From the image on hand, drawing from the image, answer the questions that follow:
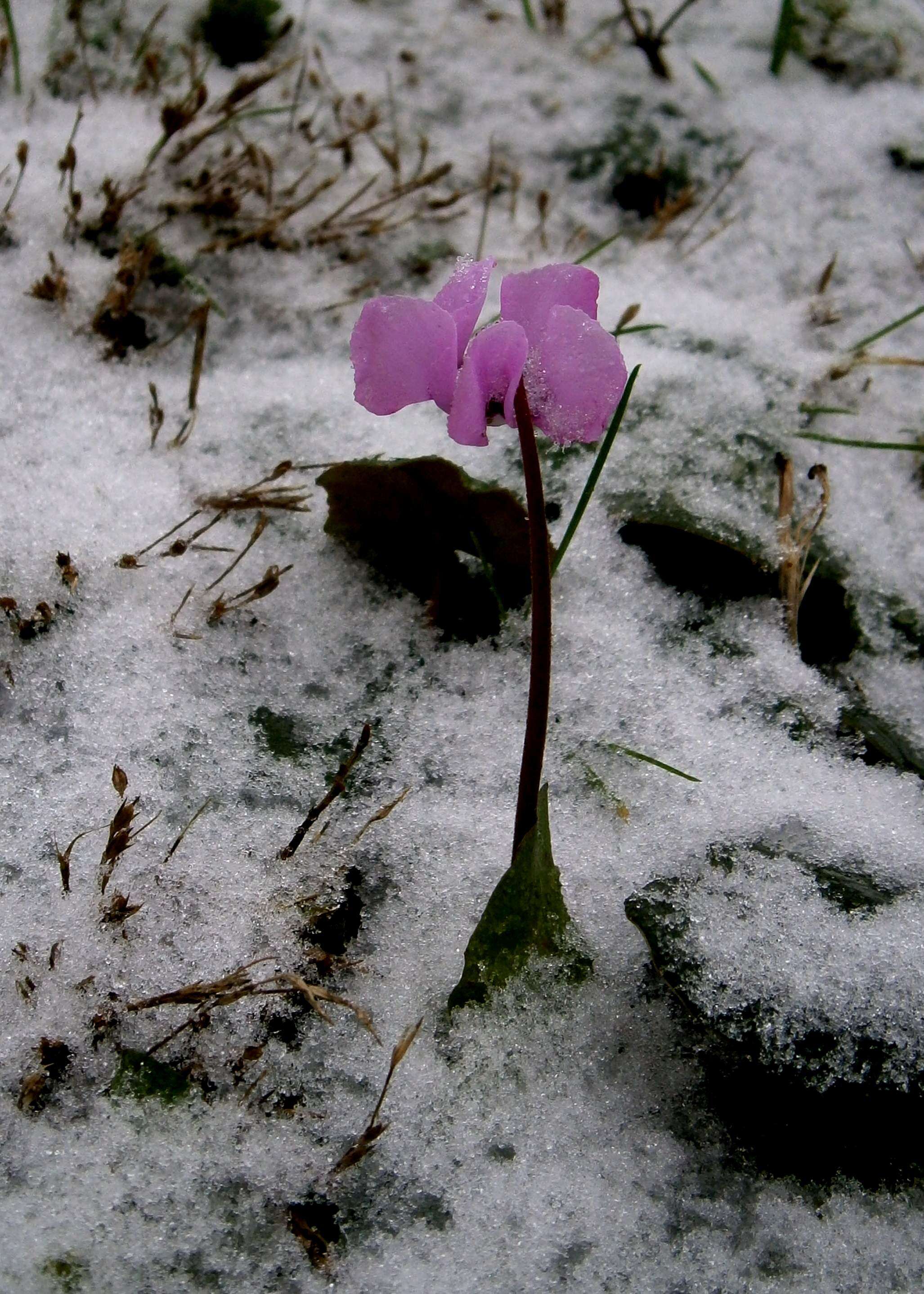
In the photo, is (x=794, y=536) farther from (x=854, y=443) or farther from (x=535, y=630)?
(x=535, y=630)

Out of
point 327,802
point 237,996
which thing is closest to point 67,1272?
point 237,996

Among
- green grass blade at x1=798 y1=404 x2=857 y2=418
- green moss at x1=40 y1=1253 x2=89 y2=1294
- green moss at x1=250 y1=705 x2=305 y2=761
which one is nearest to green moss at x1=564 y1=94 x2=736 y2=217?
green grass blade at x1=798 y1=404 x2=857 y2=418

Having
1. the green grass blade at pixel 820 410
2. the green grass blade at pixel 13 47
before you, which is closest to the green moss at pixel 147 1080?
the green grass blade at pixel 820 410

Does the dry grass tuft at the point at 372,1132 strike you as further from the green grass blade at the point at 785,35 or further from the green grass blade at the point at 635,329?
the green grass blade at the point at 785,35

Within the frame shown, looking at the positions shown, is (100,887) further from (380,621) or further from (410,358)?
(410,358)

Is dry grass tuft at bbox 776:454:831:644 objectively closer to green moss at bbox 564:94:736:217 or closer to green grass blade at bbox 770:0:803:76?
green moss at bbox 564:94:736:217

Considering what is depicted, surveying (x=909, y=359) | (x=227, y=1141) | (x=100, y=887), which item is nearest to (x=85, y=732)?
(x=100, y=887)

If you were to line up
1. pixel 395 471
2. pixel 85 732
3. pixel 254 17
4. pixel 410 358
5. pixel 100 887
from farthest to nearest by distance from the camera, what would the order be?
pixel 254 17 → pixel 395 471 → pixel 85 732 → pixel 100 887 → pixel 410 358
